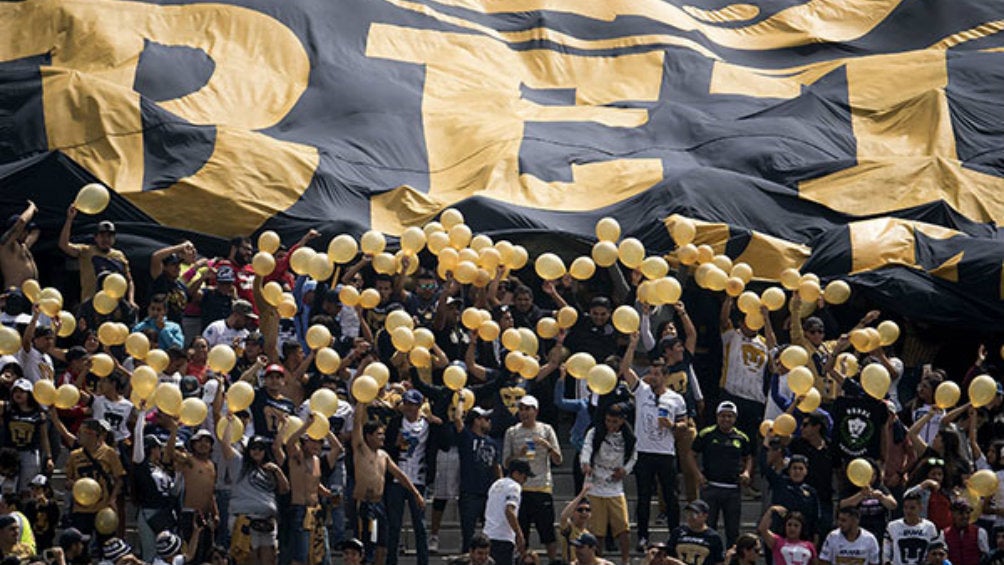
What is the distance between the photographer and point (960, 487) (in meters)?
15.0

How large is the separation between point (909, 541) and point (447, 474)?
3.35 m

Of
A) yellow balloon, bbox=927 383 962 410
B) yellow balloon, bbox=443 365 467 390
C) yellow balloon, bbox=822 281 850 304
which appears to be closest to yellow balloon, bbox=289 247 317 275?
yellow balloon, bbox=443 365 467 390

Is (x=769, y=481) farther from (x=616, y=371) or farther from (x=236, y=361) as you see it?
(x=236, y=361)

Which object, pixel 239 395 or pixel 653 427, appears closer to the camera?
pixel 239 395

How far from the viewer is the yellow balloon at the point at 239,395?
1426cm

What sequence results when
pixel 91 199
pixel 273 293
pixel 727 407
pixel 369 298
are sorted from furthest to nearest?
pixel 91 199 < pixel 369 298 < pixel 273 293 < pixel 727 407

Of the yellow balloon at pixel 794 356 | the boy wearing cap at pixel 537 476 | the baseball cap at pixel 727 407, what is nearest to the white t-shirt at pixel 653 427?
the baseball cap at pixel 727 407

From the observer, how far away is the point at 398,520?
14906 millimetres

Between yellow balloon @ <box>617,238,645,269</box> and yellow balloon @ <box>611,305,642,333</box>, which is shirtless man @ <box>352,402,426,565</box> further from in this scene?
yellow balloon @ <box>617,238,645,269</box>

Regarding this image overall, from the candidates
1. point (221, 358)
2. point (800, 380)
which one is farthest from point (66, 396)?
point (800, 380)

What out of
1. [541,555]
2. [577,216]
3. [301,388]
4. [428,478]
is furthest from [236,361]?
[577,216]

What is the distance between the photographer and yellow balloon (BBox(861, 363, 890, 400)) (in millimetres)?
14961

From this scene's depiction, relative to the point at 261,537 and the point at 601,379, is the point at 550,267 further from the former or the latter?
→ the point at 261,537

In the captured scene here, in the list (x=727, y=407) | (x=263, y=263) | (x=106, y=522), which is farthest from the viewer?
(x=263, y=263)
